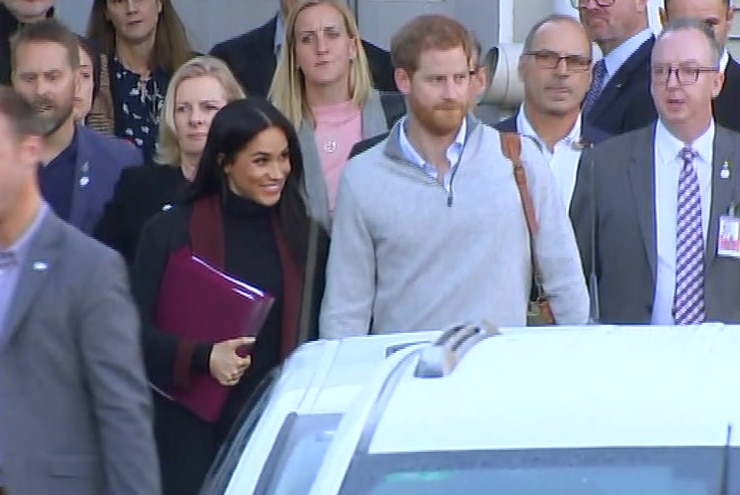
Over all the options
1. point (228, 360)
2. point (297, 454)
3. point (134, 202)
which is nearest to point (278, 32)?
point (134, 202)

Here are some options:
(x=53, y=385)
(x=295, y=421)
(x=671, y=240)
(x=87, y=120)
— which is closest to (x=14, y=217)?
(x=53, y=385)

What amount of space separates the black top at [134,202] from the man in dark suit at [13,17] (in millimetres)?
1296

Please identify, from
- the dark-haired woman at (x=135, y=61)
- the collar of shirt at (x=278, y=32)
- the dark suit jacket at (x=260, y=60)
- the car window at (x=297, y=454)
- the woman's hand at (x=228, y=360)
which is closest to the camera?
the car window at (x=297, y=454)

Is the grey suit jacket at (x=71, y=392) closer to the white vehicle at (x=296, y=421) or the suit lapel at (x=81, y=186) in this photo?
the white vehicle at (x=296, y=421)

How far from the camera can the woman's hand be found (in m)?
5.13

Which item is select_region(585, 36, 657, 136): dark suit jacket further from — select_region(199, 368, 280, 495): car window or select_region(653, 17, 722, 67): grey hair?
select_region(199, 368, 280, 495): car window

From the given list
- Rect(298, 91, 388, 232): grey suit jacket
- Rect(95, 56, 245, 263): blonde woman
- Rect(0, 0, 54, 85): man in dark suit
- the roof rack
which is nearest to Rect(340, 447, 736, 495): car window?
the roof rack

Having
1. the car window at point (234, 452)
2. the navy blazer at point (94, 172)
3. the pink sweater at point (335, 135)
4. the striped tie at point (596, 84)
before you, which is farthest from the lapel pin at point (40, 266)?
the striped tie at point (596, 84)

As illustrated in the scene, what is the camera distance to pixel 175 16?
7.39 metres

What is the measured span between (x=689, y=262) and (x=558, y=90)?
917mm

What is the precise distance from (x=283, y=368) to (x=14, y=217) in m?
0.78

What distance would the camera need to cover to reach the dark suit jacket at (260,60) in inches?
284

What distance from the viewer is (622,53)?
6.90 metres

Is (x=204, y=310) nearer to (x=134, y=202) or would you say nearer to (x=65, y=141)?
(x=134, y=202)
